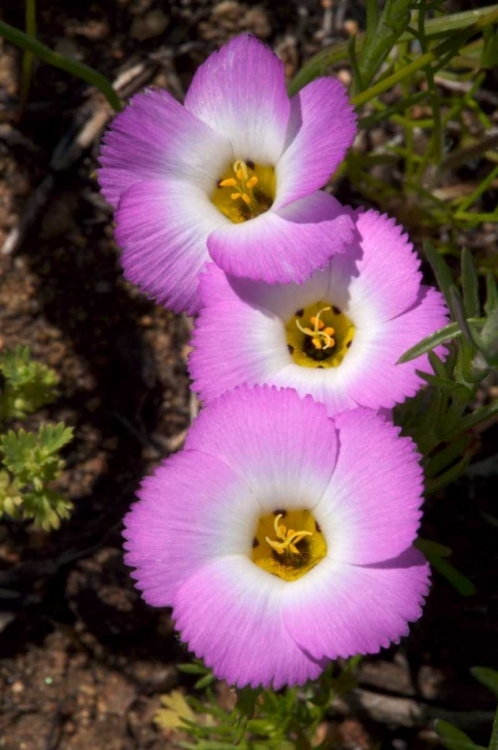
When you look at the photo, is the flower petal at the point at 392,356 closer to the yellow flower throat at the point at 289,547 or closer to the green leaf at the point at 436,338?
the green leaf at the point at 436,338

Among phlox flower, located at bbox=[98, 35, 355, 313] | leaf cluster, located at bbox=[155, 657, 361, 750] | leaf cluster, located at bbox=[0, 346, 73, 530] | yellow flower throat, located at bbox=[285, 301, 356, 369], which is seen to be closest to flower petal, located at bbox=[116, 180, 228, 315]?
phlox flower, located at bbox=[98, 35, 355, 313]

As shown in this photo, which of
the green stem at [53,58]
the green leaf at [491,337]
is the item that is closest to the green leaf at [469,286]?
the green leaf at [491,337]

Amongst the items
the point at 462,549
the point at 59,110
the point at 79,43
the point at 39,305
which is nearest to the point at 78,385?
the point at 39,305

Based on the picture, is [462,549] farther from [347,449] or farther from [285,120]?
[285,120]

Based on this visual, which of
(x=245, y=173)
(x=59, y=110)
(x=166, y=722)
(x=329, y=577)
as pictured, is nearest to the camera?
(x=329, y=577)

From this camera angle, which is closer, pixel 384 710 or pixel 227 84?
pixel 227 84

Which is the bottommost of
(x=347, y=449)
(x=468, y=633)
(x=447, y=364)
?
(x=468, y=633)

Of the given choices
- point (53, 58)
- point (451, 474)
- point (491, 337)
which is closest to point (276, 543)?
point (451, 474)
